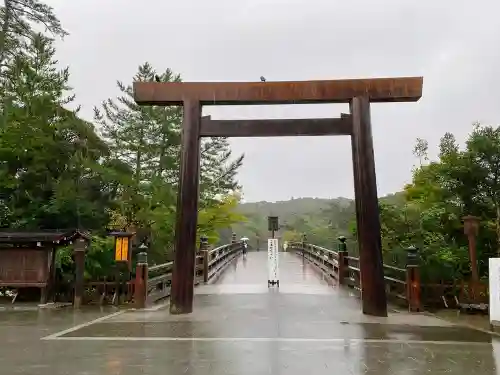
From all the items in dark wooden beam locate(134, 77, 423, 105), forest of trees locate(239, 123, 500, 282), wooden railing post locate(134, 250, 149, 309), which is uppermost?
dark wooden beam locate(134, 77, 423, 105)

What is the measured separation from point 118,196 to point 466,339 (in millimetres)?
15541

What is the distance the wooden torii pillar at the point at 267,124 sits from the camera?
10.3 metres

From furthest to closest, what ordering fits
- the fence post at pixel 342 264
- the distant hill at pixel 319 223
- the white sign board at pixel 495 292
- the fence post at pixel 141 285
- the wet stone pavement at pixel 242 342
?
the distant hill at pixel 319 223 < the fence post at pixel 342 264 < the fence post at pixel 141 285 < the white sign board at pixel 495 292 < the wet stone pavement at pixel 242 342

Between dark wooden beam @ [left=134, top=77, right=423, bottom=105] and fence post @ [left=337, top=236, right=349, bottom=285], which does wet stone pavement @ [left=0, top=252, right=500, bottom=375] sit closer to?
dark wooden beam @ [left=134, top=77, right=423, bottom=105]

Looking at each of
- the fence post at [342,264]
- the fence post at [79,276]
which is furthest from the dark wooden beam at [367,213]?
the fence post at [79,276]

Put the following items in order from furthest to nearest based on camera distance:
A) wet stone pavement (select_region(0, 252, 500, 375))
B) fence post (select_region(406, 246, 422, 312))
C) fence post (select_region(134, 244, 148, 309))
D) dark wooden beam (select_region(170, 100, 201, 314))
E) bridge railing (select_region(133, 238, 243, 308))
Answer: bridge railing (select_region(133, 238, 243, 308)) → fence post (select_region(134, 244, 148, 309)) → fence post (select_region(406, 246, 422, 312)) → dark wooden beam (select_region(170, 100, 201, 314)) → wet stone pavement (select_region(0, 252, 500, 375))

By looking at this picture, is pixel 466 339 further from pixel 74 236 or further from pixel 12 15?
pixel 12 15

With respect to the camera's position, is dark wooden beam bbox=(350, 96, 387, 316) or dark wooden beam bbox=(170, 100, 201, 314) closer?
dark wooden beam bbox=(350, 96, 387, 316)

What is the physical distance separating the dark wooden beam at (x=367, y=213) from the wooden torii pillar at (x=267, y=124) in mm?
22

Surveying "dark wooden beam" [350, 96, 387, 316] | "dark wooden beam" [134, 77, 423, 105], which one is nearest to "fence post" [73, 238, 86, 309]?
"dark wooden beam" [134, 77, 423, 105]

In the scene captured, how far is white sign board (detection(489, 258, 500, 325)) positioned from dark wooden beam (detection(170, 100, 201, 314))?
612 centimetres

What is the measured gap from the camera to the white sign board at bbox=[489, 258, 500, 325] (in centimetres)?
832

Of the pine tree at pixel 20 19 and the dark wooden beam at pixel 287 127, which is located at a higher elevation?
the pine tree at pixel 20 19

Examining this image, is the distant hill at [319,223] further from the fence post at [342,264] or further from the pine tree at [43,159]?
the pine tree at [43,159]
